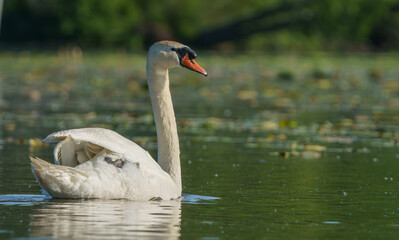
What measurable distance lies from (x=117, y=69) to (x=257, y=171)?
3116cm

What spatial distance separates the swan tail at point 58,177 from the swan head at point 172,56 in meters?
1.63

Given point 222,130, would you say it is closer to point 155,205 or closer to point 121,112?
point 121,112

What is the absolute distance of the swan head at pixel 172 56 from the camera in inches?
353

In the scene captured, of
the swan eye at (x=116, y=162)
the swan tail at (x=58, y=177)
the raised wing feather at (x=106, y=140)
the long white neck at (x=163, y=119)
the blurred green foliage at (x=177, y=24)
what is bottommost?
the swan tail at (x=58, y=177)

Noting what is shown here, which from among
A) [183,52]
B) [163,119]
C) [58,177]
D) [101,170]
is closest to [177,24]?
[163,119]

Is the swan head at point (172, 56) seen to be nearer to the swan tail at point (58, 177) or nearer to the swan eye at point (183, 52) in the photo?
the swan eye at point (183, 52)

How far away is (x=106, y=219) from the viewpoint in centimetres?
739

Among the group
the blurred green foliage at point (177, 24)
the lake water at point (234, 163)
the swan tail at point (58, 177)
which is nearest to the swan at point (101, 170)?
the swan tail at point (58, 177)

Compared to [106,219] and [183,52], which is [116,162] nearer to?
[106,219]

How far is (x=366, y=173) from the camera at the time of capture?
10914mm

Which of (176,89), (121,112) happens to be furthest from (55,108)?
(176,89)

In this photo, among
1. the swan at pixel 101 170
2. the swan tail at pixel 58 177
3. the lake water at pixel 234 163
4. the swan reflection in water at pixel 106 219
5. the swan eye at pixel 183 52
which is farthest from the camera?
the swan eye at pixel 183 52

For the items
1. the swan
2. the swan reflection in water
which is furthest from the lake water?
the swan

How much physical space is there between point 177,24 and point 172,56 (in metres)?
68.9
